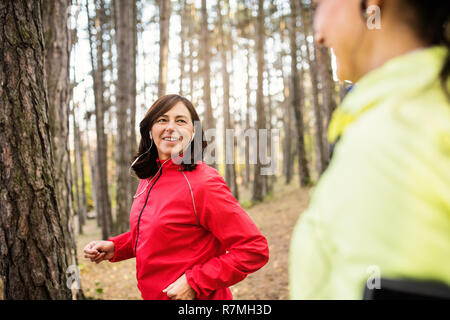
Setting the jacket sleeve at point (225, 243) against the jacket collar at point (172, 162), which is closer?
the jacket sleeve at point (225, 243)

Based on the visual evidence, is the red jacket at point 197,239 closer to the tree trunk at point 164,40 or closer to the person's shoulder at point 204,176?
the person's shoulder at point 204,176

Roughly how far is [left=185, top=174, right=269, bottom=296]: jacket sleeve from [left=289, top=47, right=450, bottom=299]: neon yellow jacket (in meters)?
1.23

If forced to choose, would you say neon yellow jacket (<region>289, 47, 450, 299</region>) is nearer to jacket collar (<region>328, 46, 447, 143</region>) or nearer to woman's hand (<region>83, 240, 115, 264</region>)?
jacket collar (<region>328, 46, 447, 143</region>)

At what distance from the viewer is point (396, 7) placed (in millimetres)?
656

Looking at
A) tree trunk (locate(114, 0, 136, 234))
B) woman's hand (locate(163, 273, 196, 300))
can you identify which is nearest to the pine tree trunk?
tree trunk (locate(114, 0, 136, 234))

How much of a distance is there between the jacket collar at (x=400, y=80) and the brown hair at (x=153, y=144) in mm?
1592

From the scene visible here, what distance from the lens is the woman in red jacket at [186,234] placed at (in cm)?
178

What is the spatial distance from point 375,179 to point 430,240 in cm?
14

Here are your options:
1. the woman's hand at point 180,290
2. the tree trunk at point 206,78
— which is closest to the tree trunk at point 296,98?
the tree trunk at point 206,78

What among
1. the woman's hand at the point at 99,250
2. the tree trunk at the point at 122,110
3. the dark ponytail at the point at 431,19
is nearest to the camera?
the dark ponytail at the point at 431,19

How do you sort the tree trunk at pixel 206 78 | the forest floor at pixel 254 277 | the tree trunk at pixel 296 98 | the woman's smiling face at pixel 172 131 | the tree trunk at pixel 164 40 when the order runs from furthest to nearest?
the tree trunk at pixel 296 98 < the tree trunk at pixel 206 78 < the tree trunk at pixel 164 40 < the forest floor at pixel 254 277 < the woman's smiling face at pixel 172 131

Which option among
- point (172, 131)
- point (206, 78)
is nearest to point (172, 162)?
point (172, 131)

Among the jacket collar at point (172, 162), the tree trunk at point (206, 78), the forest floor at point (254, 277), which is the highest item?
the tree trunk at point (206, 78)
